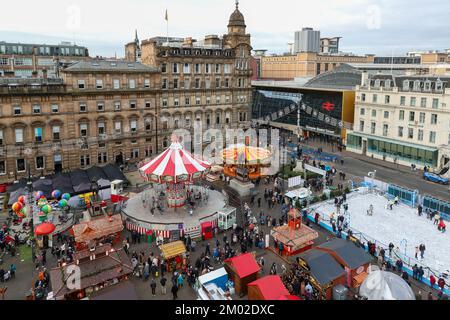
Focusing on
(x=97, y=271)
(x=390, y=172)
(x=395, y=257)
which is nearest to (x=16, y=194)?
(x=97, y=271)

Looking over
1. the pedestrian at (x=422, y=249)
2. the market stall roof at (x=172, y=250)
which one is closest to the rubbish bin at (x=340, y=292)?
the pedestrian at (x=422, y=249)

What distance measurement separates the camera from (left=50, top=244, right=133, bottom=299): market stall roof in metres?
21.2

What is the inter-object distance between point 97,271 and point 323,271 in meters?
14.3

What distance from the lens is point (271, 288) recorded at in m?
19.7

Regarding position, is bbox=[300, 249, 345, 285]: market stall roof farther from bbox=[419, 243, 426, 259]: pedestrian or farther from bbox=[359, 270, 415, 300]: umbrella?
bbox=[419, 243, 426, 259]: pedestrian

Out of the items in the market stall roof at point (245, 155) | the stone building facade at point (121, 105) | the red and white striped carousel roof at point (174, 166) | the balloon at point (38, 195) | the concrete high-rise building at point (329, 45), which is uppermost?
the concrete high-rise building at point (329, 45)

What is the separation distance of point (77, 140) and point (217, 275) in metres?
32.6

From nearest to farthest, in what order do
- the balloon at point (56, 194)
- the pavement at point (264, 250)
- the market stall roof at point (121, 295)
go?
the market stall roof at point (121, 295), the pavement at point (264, 250), the balloon at point (56, 194)

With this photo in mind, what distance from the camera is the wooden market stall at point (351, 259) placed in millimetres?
23188

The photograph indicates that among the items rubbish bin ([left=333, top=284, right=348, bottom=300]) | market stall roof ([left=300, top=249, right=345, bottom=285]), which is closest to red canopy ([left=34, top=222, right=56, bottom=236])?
market stall roof ([left=300, top=249, right=345, bottom=285])

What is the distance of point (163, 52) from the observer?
176 ft

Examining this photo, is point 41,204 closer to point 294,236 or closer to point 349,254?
point 294,236

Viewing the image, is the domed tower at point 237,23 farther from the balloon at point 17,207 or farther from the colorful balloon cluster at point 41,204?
the balloon at point 17,207
